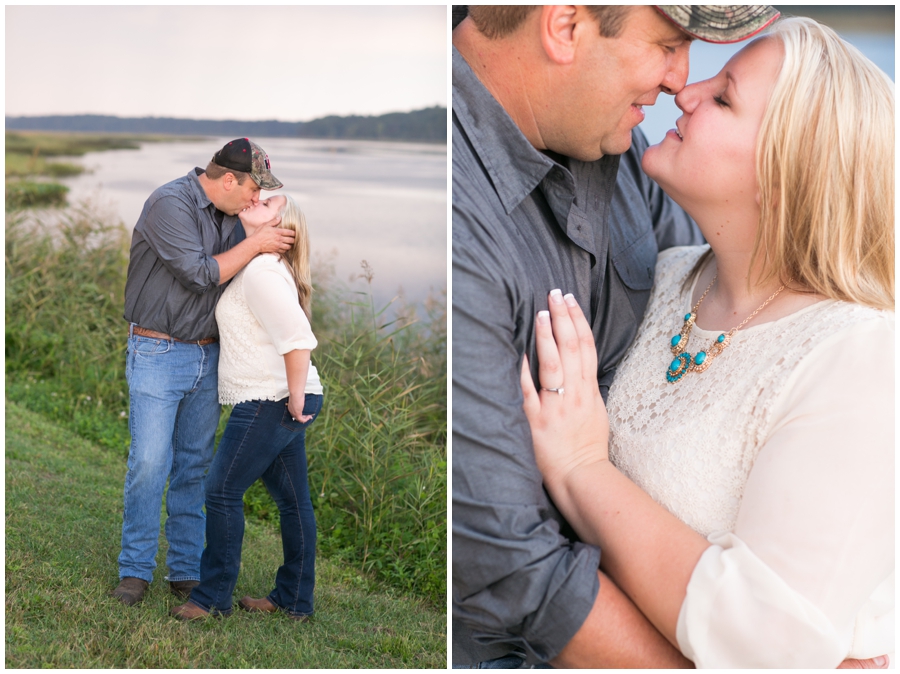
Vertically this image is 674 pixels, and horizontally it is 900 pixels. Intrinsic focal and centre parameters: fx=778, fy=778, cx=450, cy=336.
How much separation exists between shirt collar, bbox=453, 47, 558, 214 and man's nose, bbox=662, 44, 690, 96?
364 mm

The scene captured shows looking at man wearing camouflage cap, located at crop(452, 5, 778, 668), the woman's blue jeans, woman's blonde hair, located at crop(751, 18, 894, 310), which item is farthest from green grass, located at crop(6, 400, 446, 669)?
woman's blonde hair, located at crop(751, 18, 894, 310)

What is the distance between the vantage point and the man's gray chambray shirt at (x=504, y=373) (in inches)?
67.7

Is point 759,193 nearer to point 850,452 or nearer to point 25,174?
point 850,452

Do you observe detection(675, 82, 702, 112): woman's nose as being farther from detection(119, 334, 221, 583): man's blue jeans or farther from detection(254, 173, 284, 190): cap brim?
detection(119, 334, 221, 583): man's blue jeans

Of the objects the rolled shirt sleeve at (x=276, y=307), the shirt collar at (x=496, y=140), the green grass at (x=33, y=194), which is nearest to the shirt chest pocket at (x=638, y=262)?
the shirt collar at (x=496, y=140)

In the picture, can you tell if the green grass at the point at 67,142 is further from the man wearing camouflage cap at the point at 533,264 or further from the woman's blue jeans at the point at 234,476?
the man wearing camouflage cap at the point at 533,264

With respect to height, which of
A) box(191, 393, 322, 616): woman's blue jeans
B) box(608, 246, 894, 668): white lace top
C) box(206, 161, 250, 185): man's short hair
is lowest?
box(191, 393, 322, 616): woman's blue jeans

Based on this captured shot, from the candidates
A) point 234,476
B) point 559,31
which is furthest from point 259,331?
point 559,31

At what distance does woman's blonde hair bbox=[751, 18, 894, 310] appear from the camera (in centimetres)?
181

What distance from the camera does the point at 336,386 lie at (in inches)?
157

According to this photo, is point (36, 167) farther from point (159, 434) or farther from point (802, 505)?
point (802, 505)

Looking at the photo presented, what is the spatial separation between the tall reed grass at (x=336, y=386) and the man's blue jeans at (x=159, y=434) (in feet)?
2.94

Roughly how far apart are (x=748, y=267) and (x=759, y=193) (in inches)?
8.4

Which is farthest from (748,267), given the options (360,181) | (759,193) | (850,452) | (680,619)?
(360,181)
